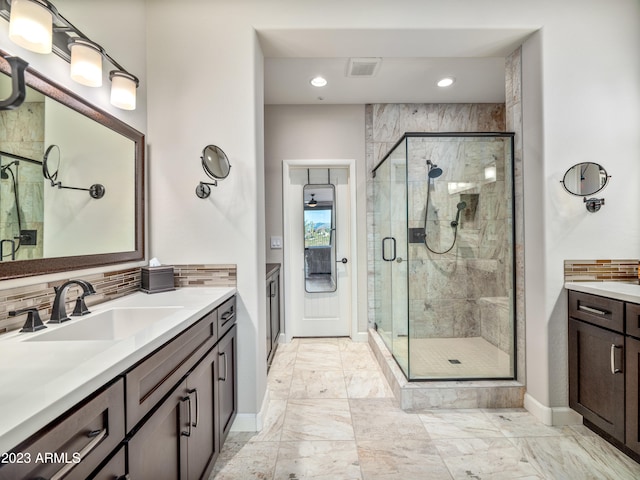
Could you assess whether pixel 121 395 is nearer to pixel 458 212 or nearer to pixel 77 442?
pixel 77 442

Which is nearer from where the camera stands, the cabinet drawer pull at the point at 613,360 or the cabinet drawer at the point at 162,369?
the cabinet drawer at the point at 162,369

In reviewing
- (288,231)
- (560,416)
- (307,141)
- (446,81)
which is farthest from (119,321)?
(446,81)

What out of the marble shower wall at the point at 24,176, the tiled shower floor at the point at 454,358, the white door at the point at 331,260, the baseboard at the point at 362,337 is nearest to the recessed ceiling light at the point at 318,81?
the white door at the point at 331,260

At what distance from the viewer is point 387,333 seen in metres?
3.16

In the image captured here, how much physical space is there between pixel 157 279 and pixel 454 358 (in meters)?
2.34

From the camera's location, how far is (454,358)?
2.63 metres

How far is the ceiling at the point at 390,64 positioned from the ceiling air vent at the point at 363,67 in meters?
0.04

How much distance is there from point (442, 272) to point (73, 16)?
2.99 metres

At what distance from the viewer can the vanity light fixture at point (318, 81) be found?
307 centimetres

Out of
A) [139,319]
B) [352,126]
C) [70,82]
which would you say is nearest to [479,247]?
[352,126]

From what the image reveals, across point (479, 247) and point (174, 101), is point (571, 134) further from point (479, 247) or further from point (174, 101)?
point (174, 101)

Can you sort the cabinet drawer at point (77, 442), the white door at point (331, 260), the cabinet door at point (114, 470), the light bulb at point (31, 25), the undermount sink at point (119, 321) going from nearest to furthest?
the cabinet drawer at point (77, 442), the cabinet door at point (114, 470), the light bulb at point (31, 25), the undermount sink at point (119, 321), the white door at point (331, 260)

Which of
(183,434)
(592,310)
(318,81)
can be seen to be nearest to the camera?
(183,434)

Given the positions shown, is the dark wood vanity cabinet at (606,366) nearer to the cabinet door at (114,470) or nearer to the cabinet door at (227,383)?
the cabinet door at (227,383)
